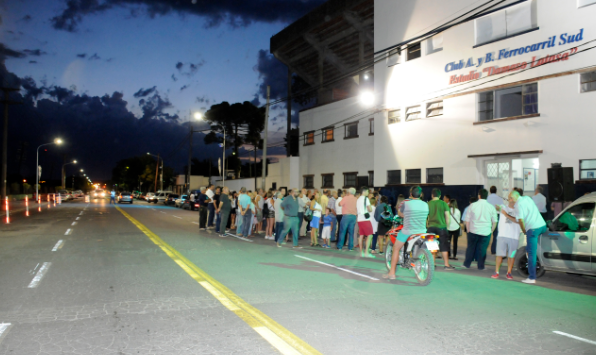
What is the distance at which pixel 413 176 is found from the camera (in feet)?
71.5

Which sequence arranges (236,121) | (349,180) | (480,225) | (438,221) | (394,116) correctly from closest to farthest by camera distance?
(480,225) < (438,221) < (394,116) < (349,180) < (236,121)

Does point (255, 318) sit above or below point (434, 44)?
below

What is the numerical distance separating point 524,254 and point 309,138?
24.8 meters

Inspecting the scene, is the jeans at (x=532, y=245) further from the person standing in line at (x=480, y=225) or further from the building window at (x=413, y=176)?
the building window at (x=413, y=176)

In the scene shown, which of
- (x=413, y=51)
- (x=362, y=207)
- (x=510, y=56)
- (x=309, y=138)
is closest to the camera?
(x=362, y=207)

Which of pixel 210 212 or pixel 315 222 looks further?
pixel 210 212

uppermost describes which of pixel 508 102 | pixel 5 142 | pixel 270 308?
pixel 5 142

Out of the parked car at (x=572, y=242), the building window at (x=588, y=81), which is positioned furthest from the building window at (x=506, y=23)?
the parked car at (x=572, y=242)

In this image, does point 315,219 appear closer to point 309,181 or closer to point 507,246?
point 507,246

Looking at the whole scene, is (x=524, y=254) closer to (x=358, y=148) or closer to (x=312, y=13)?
(x=358, y=148)

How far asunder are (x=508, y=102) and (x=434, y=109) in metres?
3.53

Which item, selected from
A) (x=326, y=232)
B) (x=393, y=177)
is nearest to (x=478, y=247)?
(x=326, y=232)

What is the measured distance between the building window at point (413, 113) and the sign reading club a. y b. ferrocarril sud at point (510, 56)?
2.22 m

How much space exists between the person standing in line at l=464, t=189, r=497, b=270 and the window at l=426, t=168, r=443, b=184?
33.2 feet
